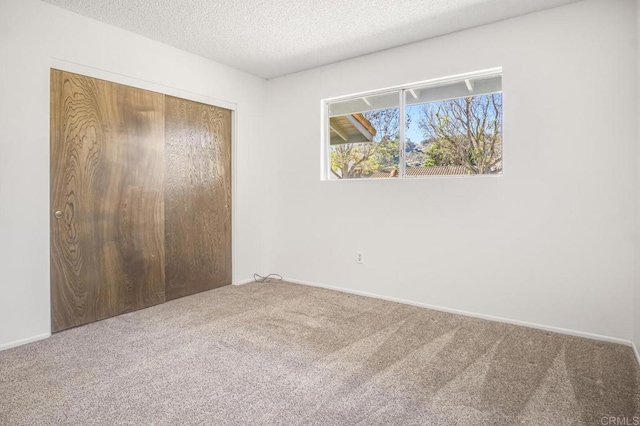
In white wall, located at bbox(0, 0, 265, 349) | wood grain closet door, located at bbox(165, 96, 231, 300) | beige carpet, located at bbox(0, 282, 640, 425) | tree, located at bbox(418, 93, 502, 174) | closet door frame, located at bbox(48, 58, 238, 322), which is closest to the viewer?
beige carpet, located at bbox(0, 282, 640, 425)

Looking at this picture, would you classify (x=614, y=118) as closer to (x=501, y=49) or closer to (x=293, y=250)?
(x=501, y=49)

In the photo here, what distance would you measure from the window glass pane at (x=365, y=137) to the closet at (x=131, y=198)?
1245 millimetres

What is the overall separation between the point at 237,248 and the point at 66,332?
1.80 meters

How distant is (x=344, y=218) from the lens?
3861mm

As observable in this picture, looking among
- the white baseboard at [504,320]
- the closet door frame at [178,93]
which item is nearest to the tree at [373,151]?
the closet door frame at [178,93]

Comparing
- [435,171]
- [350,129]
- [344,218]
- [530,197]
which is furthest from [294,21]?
[530,197]

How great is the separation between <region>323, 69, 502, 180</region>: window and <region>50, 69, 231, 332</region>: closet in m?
1.34

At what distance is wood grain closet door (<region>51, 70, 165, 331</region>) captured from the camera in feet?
8.96

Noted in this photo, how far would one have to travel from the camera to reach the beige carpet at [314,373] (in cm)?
170

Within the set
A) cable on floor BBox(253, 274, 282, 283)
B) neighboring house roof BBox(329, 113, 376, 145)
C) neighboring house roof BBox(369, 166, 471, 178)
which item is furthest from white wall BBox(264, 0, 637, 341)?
cable on floor BBox(253, 274, 282, 283)

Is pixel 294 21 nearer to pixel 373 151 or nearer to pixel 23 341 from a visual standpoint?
pixel 373 151

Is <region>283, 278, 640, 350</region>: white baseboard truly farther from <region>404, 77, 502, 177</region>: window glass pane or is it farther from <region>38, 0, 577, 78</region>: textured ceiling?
<region>38, 0, 577, 78</region>: textured ceiling

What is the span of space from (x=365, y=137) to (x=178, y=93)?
1.94 m

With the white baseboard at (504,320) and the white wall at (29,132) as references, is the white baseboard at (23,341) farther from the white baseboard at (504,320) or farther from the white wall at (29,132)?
the white baseboard at (504,320)
